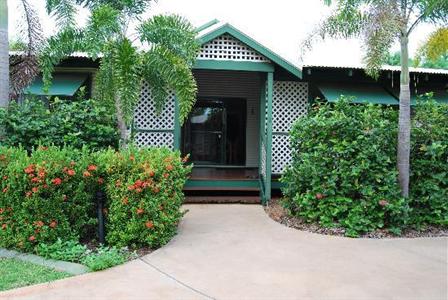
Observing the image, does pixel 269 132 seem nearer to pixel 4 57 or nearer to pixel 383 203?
pixel 383 203

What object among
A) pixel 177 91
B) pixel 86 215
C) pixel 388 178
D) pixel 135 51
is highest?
pixel 135 51

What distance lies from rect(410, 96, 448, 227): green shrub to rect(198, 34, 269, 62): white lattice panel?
386 centimetres

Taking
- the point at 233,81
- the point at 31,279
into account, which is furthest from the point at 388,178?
the point at 233,81

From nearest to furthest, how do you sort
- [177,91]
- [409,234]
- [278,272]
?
[278,272] → [409,234] → [177,91]

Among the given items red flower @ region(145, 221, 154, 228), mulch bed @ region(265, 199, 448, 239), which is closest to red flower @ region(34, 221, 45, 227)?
red flower @ region(145, 221, 154, 228)

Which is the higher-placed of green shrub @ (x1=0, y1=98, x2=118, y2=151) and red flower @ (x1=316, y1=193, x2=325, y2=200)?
green shrub @ (x1=0, y1=98, x2=118, y2=151)

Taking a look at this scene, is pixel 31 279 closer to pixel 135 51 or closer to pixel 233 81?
pixel 135 51

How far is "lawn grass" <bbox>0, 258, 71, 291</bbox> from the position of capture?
4.56m

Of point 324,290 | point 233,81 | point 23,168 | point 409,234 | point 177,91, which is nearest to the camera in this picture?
point 324,290

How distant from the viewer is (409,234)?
6.82m

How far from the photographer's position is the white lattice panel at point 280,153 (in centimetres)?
1055

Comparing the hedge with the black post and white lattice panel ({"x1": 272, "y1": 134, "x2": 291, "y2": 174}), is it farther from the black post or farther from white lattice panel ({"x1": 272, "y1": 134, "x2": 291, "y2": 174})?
the black post

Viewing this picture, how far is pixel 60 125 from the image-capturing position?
293 inches

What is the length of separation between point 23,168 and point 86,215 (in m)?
1.05
